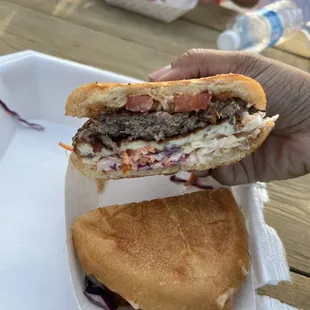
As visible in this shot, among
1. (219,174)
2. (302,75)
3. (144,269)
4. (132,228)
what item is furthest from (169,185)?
(302,75)

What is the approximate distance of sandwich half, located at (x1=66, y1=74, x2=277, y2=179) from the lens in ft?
4.85

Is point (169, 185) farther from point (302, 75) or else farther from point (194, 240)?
point (302, 75)

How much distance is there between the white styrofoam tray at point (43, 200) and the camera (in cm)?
167

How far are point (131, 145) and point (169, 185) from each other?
460 mm

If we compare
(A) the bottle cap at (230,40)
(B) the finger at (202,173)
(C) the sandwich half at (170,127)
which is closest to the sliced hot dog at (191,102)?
(C) the sandwich half at (170,127)

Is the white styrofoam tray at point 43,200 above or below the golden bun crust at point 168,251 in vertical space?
below

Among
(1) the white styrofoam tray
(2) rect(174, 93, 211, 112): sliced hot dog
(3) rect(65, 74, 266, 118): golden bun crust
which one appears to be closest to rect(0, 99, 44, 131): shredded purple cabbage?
(1) the white styrofoam tray

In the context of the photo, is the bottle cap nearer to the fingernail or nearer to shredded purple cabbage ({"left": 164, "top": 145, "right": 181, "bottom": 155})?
the fingernail

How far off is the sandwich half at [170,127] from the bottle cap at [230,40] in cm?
139

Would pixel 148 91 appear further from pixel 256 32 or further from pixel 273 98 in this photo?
pixel 256 32

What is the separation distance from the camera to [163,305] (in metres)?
1.47

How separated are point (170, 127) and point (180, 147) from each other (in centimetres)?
8

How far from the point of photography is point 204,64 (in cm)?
186

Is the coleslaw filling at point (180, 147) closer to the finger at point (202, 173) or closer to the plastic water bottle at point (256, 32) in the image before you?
the finger at point (202, 173)
